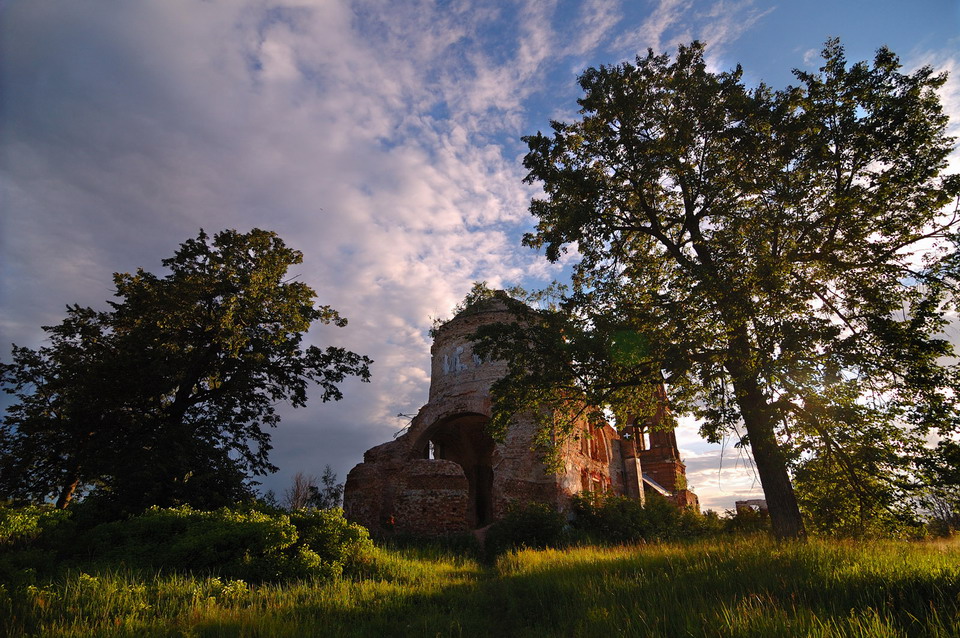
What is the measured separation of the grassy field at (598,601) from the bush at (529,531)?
760cm

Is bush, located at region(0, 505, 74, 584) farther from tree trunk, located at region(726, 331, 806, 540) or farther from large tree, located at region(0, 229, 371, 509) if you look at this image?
tree trunk, located at region(726, 331, 806, 540)

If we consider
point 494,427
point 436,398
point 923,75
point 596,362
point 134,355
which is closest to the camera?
point 923,75

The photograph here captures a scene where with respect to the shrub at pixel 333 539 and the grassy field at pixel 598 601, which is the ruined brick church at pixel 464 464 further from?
the shrub at pixel 333 539

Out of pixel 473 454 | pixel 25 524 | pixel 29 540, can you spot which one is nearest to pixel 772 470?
pixel 25 524

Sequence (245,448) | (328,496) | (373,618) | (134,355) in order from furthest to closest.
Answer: (328,496)
(245,448)
(134,355)
(373,618)

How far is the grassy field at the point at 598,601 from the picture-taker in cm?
404

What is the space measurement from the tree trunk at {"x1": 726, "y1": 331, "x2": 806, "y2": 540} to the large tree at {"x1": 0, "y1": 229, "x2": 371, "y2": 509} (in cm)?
1488

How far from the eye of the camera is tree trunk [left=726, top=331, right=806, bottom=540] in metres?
9.68

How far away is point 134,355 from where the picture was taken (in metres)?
16.5

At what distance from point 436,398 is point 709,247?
644 inches

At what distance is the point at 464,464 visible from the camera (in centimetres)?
2775

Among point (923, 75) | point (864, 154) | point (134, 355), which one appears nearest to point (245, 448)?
point (134, 355)

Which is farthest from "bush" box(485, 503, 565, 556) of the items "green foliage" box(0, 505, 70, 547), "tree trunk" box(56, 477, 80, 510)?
"tree trunk" box(56, 477, 80, 510)

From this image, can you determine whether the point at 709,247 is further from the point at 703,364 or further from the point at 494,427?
the point at 494,427
